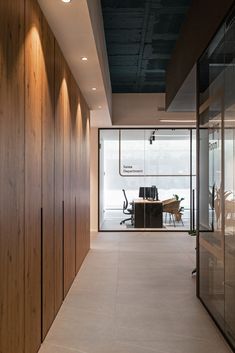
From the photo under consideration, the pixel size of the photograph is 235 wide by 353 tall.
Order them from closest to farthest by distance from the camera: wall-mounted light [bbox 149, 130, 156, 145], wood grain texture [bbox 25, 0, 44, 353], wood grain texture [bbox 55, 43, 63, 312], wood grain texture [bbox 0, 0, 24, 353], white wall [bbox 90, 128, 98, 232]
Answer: wood grain texture [bbox 0, 0, 24, 353], wood grain texture [bbox 25, 0, 44, 353], wood grain texture [bbox 55, 43, 63, 312], white wall [bbox 90, 128, 98, 232], wall-mounted light [bbox 149, 130, 156, 145]

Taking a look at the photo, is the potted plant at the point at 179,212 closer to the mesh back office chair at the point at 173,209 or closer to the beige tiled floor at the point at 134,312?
the mesh back office chair at the point at 173,209

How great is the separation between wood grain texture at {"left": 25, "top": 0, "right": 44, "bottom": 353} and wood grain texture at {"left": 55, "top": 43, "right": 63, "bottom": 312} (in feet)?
2.73

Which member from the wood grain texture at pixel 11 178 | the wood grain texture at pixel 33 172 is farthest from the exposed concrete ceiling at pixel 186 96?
the wood grain texture at pixel 11 178

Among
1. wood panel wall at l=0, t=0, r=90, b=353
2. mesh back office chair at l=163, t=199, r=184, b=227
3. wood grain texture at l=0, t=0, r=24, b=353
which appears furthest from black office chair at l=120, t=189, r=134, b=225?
wood grain texture at l=0, t=0, r=24, b=353

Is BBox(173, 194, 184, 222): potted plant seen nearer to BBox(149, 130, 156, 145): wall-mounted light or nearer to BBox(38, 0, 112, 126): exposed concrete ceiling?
BBox(149, 130, 156, 145): wall-mounted light

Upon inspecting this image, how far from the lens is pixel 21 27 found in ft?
9.05

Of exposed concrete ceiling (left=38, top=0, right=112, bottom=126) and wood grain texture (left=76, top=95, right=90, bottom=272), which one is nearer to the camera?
exposed concrete ceiling (left=38, top=0, right=112, bottom=126)

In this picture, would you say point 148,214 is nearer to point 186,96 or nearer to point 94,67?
point 186,96

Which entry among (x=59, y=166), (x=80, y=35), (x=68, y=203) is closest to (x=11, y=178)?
(x=59, y=166)

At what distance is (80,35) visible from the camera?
3.97 meters

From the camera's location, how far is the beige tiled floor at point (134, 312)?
343 centimetres

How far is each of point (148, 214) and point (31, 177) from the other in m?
8.50

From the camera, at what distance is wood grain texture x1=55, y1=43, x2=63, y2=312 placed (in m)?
4.23

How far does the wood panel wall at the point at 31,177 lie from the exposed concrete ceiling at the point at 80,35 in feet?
0.41
